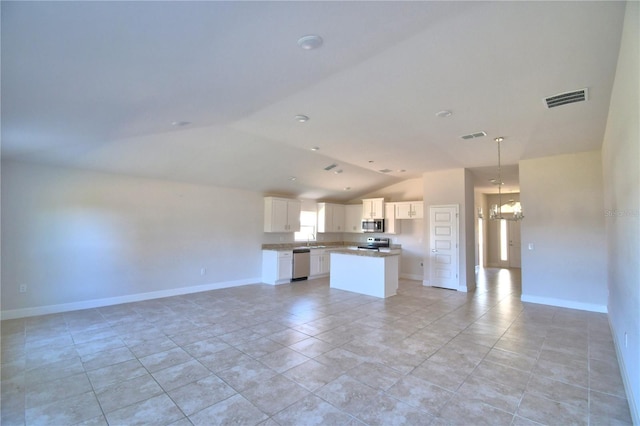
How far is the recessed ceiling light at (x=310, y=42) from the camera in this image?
2.17 m

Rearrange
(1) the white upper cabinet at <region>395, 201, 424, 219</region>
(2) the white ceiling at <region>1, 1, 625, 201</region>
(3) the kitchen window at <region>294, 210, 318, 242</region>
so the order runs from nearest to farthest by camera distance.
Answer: (2) the white ceiling at <region>1, 1, 625, 201</region> → (1) the white upper cabinet at <region>395, 201, 424, 219</region> → (3) the kitchen window at <region>294, 210, 318, 242</region>

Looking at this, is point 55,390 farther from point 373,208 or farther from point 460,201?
point 373,208

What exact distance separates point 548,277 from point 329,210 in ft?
18.7

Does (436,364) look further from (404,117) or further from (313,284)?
(313,284)

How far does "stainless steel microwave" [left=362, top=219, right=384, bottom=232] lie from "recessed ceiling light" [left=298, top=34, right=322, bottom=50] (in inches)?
272

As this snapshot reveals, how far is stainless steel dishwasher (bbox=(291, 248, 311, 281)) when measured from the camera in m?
7.78

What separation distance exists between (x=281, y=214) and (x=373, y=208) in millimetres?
2906

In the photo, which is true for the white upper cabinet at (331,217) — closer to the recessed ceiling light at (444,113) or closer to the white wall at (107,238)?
the white wall at (107,238)

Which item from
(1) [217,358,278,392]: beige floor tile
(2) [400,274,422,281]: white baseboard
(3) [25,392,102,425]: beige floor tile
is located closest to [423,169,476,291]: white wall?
(2) [400,274,422,281]: white baseboard

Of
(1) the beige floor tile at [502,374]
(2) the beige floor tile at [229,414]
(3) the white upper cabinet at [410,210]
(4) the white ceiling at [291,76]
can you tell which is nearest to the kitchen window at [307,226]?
(3) the white upper cabinet at [410,210]

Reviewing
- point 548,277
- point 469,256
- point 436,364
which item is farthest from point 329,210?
point 436,364

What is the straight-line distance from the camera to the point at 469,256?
7008 mm

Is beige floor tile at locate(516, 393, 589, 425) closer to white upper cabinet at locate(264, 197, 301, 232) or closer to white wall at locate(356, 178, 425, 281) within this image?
white wall at locate(356, 178, 425, 281)

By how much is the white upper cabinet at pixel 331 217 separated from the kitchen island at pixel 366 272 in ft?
7.34
